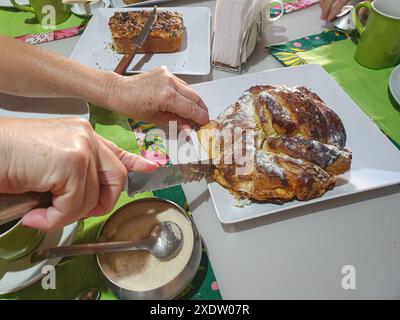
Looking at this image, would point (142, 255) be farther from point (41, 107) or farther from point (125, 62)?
point (125, 62)

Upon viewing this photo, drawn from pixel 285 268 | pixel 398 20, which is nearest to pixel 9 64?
pixel 285 268

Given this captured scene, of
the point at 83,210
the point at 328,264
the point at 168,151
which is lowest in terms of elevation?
the point at 328,264

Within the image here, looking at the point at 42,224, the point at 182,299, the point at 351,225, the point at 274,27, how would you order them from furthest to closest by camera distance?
the point at 274,27, the point at 351,225, the point at 182,299, the point at 42,224

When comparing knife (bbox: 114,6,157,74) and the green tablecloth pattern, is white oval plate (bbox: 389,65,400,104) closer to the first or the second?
the green tablecloth pattern

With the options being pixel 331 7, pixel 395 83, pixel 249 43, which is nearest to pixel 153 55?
pixel 249 43

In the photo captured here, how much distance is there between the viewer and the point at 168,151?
92 centimetres

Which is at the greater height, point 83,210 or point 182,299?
point 83,210

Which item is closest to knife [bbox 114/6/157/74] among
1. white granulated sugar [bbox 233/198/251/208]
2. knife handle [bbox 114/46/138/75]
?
knife handle [bbox 114/46/138/75]

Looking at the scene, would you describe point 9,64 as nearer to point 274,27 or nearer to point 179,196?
point 179,196

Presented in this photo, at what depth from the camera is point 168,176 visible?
0.76 m

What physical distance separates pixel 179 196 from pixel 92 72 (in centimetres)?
46

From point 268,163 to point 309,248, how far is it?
231 millimetres

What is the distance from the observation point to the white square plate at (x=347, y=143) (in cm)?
78

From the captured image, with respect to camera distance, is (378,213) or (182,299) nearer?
(182,299)
